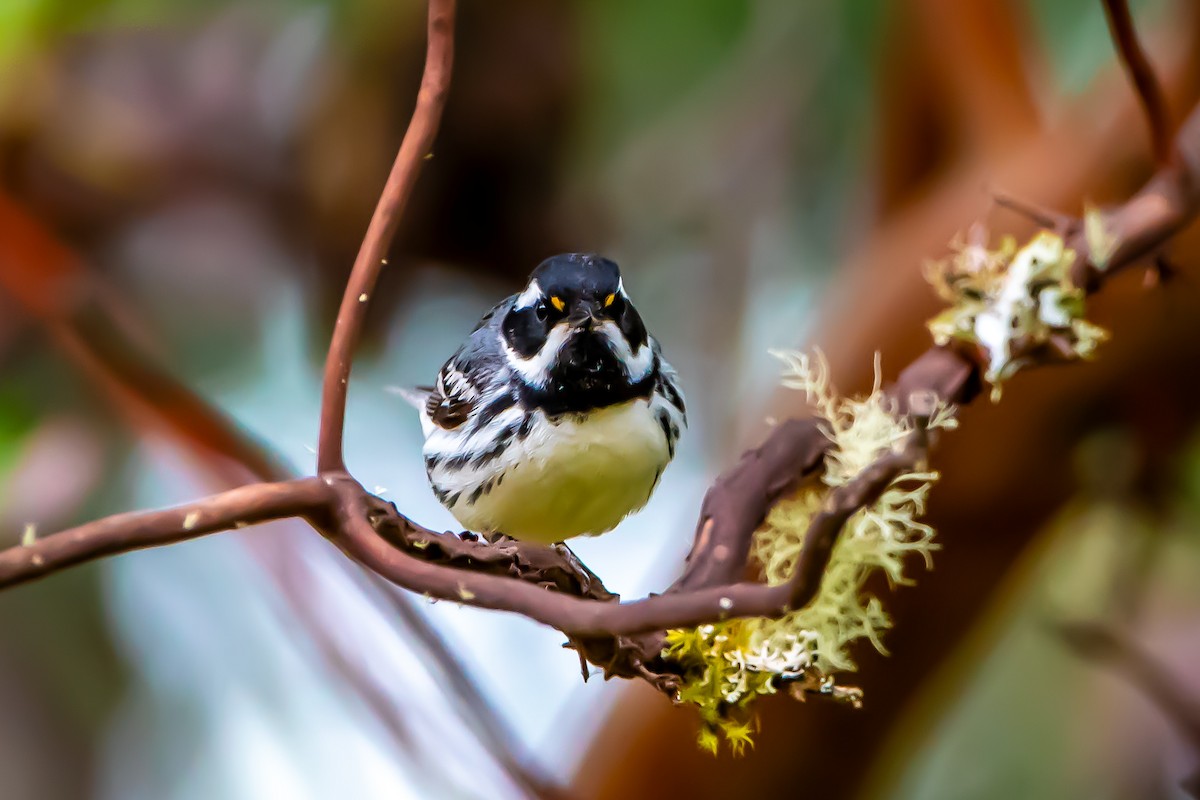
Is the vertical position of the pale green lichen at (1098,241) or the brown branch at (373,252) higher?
the brown branch at (373,252)

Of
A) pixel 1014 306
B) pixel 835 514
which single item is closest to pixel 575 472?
pixel 1014 306

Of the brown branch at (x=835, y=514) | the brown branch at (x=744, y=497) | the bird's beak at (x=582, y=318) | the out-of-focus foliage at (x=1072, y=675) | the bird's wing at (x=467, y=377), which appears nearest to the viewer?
the brown branch at (x=835, y=514)

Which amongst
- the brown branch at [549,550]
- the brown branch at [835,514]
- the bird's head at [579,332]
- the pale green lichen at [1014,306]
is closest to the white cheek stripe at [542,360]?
the bird's head at [579,332]

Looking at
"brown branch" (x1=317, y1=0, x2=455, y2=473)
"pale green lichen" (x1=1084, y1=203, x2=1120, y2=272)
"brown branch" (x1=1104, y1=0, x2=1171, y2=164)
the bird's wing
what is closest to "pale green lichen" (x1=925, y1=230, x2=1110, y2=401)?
"pale green lichen" (x1=1084, y1=203, x2=1120, y2=272)

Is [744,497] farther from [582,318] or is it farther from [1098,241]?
[582,318]

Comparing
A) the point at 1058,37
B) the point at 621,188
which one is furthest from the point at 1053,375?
the point at 621,188

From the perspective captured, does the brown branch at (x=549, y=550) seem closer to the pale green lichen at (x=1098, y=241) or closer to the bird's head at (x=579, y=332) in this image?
the pale green lichen at (x=1098, y=241)
